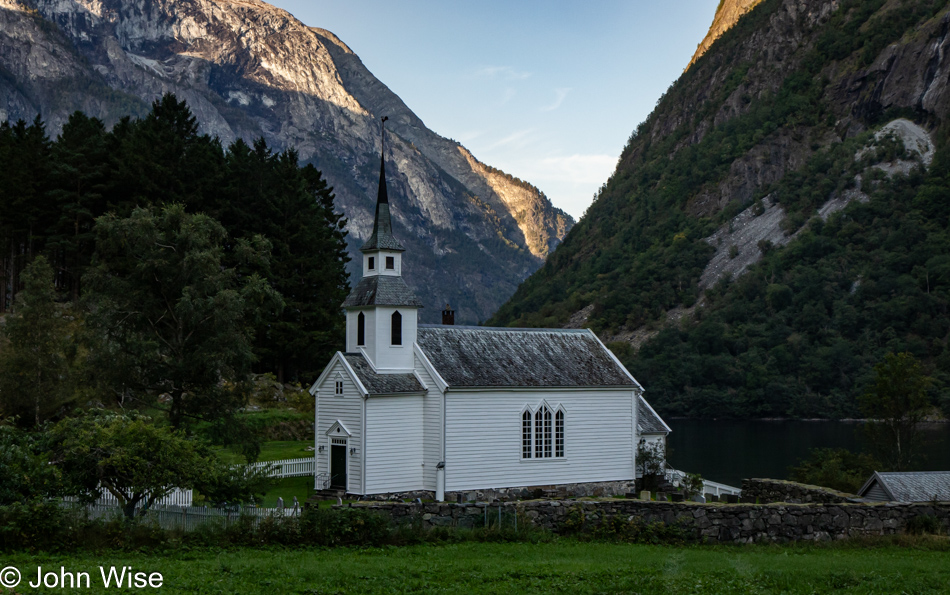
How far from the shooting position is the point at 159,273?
3534cm

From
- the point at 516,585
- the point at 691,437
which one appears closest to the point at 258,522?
the point at 516,585

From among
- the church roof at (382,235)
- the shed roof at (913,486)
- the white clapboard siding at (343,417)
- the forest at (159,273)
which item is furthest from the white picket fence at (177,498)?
the shed roof at (913,486)

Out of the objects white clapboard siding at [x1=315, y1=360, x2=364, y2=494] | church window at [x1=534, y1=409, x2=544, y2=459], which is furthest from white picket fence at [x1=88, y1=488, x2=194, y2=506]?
church window at [x1=534, y1=409, x2=544, y2=459]

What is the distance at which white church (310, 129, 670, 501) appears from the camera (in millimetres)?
33969

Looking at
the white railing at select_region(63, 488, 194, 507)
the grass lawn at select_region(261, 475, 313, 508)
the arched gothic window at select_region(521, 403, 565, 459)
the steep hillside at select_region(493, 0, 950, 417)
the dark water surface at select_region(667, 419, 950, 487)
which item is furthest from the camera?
the steep hillside at select_region(493, 0, 950, 417)

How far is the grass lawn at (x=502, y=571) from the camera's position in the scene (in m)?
14.3

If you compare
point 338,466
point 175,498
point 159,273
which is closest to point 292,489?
point 338,466

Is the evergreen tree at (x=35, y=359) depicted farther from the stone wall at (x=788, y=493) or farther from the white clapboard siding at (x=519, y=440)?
the stone wall at (x=788, y=493)

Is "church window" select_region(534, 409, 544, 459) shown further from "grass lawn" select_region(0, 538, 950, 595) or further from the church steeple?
"grass lawn" select_region(0, 538, 950, 595)

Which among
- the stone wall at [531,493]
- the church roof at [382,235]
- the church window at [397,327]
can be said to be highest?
the church roof at [382,235]

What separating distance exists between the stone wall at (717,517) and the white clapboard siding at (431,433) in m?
13.3

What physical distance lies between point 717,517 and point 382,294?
18.8m

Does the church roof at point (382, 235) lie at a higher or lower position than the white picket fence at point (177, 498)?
higher

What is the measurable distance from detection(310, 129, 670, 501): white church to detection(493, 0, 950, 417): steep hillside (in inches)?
3313
